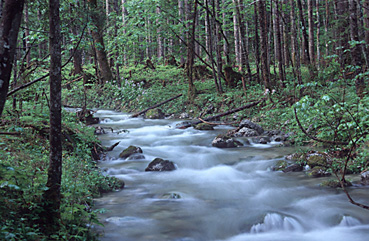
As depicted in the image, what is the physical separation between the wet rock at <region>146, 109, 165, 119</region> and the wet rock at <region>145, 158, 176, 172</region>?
7.87m

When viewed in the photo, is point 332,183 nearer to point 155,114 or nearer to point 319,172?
point 319,172

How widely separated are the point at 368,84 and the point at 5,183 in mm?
10291

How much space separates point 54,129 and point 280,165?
224 inches

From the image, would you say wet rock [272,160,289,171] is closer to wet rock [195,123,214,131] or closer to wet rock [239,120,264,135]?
wet rock [239,120,264,135]

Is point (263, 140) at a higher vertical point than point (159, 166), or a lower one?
higher

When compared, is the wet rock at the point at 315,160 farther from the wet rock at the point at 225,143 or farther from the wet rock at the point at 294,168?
the wet rock at the point at 225,143

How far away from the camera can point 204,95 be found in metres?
16.4

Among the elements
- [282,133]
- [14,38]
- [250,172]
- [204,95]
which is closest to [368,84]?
[282,133]

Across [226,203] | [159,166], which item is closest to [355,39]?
[226,203]

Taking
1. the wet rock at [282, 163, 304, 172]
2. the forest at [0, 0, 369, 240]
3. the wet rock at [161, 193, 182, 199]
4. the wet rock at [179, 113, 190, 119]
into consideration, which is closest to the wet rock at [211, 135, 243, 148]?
the forest at [0, 0, 369, 240]

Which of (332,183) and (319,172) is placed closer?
(332,183)

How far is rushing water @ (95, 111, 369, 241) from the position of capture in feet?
15.8

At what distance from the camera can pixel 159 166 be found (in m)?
8.09

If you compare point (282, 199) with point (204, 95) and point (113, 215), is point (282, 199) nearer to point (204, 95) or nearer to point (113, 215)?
point (113, 215)
